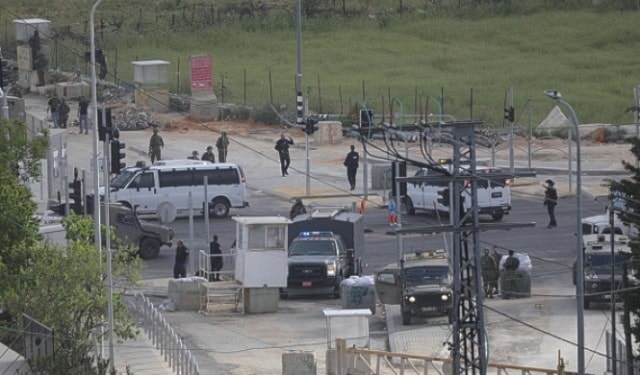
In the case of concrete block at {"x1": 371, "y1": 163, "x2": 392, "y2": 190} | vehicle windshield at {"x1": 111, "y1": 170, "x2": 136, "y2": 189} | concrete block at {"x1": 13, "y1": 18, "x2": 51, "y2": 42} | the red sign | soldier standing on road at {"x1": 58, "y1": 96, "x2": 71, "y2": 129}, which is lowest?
concrete block at {"x1": 371, "y1": 163, "x2": 392, "y2": 190}

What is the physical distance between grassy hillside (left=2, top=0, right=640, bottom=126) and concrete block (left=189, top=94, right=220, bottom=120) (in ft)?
11.2

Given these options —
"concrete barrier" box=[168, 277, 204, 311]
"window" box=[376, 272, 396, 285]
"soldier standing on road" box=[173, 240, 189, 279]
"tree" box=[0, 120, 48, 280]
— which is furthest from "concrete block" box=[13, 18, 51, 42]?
"tree" box=[0, 120, 48, 280]

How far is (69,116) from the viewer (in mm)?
73688

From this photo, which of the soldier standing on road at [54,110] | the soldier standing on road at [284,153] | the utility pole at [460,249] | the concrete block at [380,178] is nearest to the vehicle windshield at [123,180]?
the soldier standing on road at [284,153]

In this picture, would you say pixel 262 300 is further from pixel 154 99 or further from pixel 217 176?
pixel 154 99

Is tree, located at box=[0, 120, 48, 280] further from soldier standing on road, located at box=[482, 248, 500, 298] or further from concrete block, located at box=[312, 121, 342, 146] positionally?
concrete block, located at box=[312, 121, 342, 146]

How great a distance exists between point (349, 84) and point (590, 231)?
39.0m

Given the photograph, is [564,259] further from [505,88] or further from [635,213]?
[505,88]

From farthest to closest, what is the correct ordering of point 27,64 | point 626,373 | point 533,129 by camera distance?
point 27,64 < point 533,129 < point 626,373

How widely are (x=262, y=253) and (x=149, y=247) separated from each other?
6.48 meters

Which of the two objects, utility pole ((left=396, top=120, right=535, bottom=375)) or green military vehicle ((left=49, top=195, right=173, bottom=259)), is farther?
green military vehicle ((left=49, top=195, right=173, bottom=259))

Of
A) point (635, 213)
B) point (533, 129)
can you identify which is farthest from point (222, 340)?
point (533, 129)

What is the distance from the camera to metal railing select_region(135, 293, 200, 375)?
32312 mm

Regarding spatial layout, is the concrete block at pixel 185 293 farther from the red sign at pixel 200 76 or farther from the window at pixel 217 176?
the red sign at pixel 200 76
